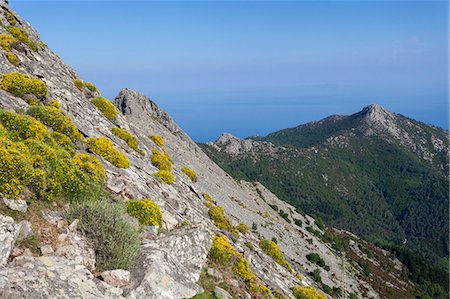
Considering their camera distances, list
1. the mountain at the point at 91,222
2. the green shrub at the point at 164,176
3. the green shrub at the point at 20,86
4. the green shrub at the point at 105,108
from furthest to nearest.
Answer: the green shrub at the point at 105,108
the green shrub at the point at 164,176
the green shrub at the point at 20,86
the mountain at the point at 91,222

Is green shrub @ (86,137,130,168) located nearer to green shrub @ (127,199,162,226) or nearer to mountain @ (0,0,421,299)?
mountain @ (0,0,421,299)

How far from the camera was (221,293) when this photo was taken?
14.2 m

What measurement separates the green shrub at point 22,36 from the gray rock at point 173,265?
30.8 metres

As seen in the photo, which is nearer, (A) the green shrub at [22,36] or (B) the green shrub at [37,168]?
Result: (B) the green shrub at [37,168]

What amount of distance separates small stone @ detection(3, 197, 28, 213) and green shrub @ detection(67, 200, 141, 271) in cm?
147

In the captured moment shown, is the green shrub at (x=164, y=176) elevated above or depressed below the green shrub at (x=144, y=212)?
above

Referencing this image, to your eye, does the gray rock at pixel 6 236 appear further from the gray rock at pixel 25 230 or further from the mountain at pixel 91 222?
the gray rock at pixel 25 230

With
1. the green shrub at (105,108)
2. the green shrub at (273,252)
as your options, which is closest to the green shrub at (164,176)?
the green shrub at (273,252)

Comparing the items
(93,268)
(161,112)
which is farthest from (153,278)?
(161,112)

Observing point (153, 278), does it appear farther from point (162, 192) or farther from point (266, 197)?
point (266, 197)

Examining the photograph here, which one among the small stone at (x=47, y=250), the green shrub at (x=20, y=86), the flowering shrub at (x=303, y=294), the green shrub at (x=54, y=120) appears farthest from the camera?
the green shrub at (x=20, y=86)

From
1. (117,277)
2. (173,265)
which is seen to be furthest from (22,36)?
(117,277)

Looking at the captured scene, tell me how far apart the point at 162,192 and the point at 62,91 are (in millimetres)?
14225

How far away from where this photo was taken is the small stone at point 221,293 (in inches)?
548
